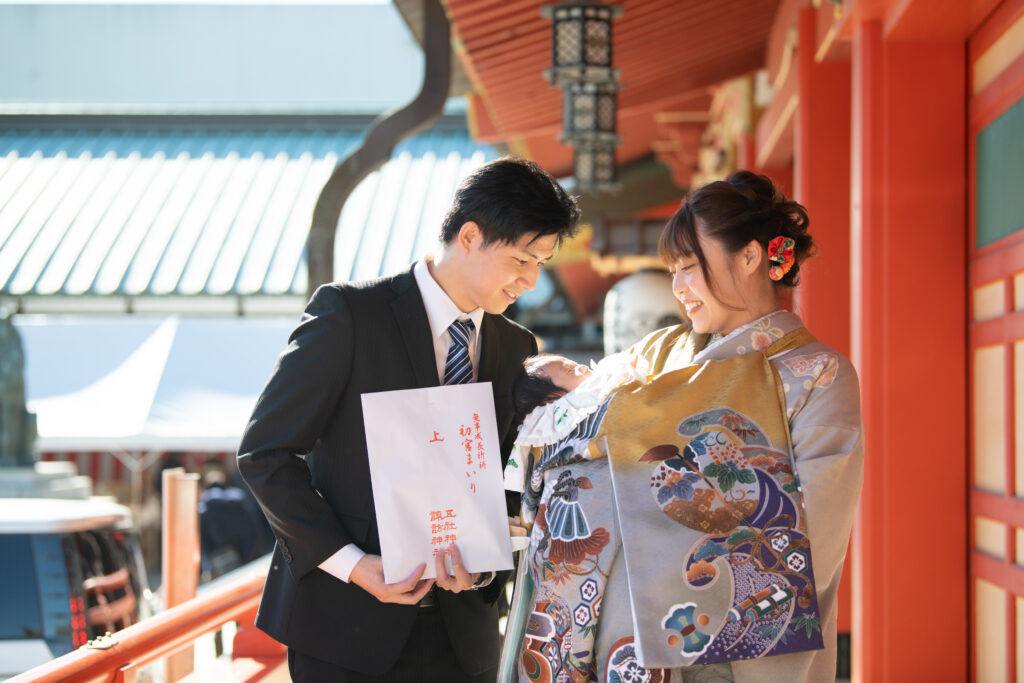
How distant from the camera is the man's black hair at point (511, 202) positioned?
1.78 m

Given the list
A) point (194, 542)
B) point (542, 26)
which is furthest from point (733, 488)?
point (542, 26)

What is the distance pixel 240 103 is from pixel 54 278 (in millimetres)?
5764

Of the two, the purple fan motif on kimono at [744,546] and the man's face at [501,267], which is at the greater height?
the man's face at [501,267]

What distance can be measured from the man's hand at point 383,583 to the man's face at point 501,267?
49 cm

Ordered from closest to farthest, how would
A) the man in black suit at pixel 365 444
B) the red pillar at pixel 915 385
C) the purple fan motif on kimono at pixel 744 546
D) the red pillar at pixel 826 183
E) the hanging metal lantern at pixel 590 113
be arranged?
the purple fan motif on kimono at pixel 744 546 < the man in black suit at pixel 365 444 < the red pillar at pixel 915 385 < the red pillar at pixel 826 183 < the hanging metal lantern at pixel 590 113

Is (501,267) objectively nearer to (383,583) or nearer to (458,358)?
(458,358)

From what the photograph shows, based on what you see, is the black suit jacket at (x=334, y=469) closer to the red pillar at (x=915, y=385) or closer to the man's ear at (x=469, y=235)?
the man's ear at (x=469, y=235)

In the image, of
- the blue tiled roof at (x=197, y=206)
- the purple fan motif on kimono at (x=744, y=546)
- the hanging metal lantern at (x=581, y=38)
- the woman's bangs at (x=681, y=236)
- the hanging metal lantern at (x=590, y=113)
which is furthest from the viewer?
the blue tiled roof at (x=197, y=206)

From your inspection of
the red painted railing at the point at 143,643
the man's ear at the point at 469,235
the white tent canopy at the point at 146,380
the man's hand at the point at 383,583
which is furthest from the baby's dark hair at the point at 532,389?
the white tent canopy at the point at 146,380

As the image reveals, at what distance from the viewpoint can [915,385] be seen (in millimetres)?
2947

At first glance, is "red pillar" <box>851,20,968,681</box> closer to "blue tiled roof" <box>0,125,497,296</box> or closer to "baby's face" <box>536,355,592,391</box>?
"baby's face" <box>536,355,592,391</box>

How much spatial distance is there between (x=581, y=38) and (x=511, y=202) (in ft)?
8.89

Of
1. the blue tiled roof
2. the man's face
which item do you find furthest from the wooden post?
the blue tiled roof

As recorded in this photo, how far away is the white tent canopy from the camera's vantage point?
8812mm
